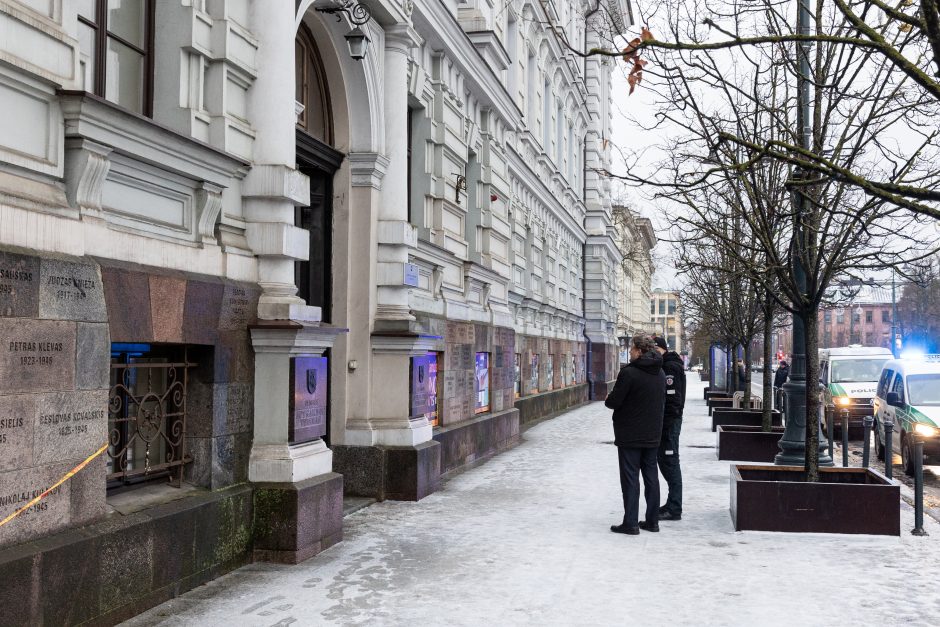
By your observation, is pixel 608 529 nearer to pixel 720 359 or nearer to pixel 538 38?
pixel 538 38

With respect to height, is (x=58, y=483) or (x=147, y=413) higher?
(x=147, y=413)

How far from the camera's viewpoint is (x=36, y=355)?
5.07 metres

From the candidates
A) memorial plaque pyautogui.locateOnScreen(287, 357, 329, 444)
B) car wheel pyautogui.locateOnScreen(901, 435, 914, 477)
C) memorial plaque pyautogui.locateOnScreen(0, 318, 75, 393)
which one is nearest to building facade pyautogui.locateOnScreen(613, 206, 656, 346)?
car wheel pyautogui.locateOnScreen(901, 435, 914, 477)

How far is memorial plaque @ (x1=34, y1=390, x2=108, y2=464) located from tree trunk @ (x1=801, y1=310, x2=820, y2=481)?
672 centimetres

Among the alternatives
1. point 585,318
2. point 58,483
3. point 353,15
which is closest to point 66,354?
point 58,483

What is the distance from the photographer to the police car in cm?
1373

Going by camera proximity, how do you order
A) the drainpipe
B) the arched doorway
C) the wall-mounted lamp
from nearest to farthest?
the wall-mounted lamp, the arched doorway, the drainpipe

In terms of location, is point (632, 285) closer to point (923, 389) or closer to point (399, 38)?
point (923, 389)

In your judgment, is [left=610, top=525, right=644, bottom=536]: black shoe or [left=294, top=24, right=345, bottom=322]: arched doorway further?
[left=294, top=24, right=345, bottom=322]: arched doorway

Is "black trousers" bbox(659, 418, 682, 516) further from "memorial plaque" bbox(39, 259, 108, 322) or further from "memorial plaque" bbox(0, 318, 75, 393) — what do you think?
"memorial plaque" bbox(0, 318, 75, 393)

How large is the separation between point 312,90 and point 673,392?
507cm

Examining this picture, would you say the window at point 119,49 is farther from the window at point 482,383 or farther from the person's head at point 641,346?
the window at point 482,383

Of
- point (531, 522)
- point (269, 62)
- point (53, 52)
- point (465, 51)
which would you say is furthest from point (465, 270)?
point (53, 52)

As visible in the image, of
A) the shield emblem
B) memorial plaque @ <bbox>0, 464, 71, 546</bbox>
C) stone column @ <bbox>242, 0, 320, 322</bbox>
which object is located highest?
stone column @ <bbox>242, 0, 320, 322</bbox>
